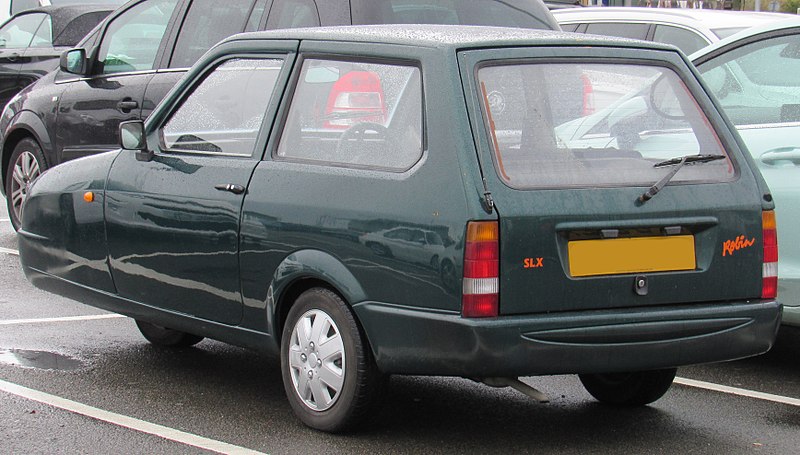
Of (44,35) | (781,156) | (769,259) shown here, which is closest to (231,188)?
(769,259)

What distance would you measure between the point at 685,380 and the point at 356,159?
7.25ft

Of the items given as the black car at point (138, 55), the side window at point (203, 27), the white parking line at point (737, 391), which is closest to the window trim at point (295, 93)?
the white parking line at point (737, 391)

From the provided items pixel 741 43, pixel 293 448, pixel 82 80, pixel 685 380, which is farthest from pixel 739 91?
pixel 82 80

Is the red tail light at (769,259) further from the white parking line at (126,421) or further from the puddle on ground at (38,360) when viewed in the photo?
the puddle on ground at (38,360)

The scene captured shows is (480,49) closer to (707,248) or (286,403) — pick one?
(707,248)

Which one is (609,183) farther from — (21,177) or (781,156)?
(21,177)

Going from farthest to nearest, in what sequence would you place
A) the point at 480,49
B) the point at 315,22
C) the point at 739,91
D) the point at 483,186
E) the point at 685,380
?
1. the point at 315,22
2. the point at 739,91
3. the point at 685,380
4. the point at 480,49
5. the point at 483,186

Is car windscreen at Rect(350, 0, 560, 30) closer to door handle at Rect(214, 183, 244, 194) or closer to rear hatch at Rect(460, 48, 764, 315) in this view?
door handle at Rect(214, 183, 244, 194)

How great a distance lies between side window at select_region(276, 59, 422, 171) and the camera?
504 cm

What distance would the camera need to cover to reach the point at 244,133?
5.75 meters

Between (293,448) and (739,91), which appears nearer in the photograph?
(293,448)

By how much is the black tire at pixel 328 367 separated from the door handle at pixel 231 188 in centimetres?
55

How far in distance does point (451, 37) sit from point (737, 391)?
2.29m

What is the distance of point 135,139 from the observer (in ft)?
20.1
